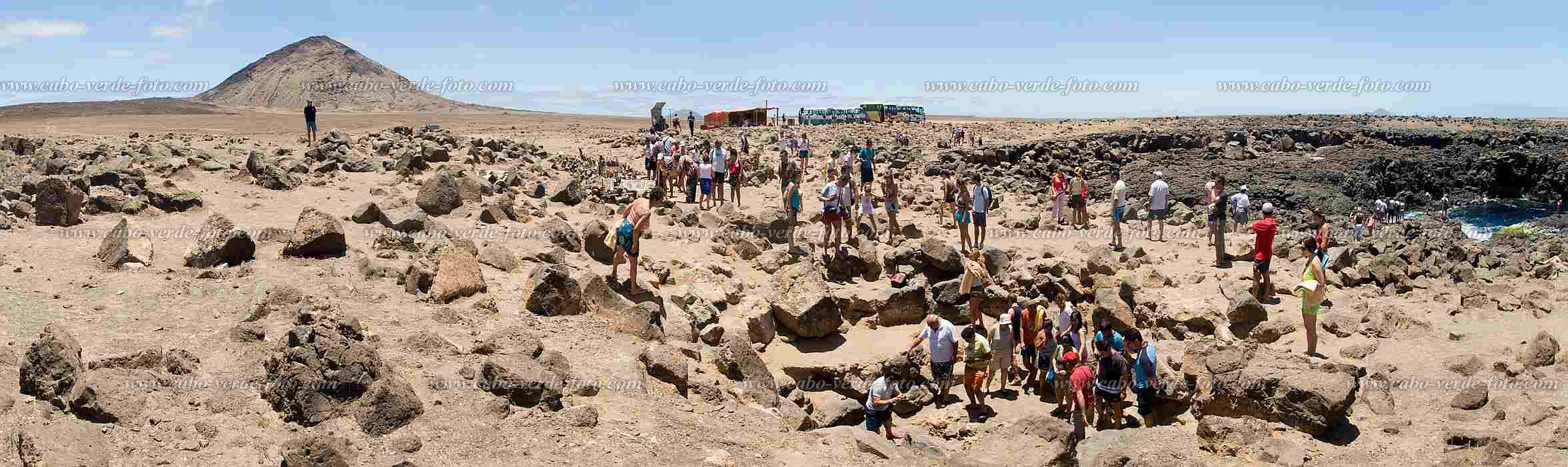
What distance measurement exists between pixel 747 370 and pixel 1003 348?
3196mm

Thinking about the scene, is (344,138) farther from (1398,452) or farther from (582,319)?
(1398,452)

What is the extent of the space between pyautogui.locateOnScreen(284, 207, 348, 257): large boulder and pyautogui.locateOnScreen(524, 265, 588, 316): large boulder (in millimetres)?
2954

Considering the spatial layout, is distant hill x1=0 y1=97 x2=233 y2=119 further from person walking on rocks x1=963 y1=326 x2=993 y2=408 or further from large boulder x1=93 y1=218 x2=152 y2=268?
person walking on rocks x1=963 y1=326 x2=993 y2=408

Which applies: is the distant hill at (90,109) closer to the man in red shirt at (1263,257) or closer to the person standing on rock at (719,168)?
the person standing on rock at (719,168)

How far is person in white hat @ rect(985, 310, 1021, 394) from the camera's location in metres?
12.4

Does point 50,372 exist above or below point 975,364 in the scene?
above

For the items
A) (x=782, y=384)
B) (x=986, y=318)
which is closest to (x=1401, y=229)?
(x=986, y=318)

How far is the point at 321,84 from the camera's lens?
10775 centimetres

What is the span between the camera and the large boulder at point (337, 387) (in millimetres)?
8219

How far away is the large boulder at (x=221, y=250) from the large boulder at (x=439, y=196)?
5052 millimetres

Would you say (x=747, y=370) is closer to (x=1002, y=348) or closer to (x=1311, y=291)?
(x=1002, y=348)

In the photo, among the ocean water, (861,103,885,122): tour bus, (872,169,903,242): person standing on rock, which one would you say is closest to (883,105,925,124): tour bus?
(861,103,885,122): tour bus

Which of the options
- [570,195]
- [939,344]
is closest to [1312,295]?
[939,344]

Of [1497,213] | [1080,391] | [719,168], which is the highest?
[719,168]
